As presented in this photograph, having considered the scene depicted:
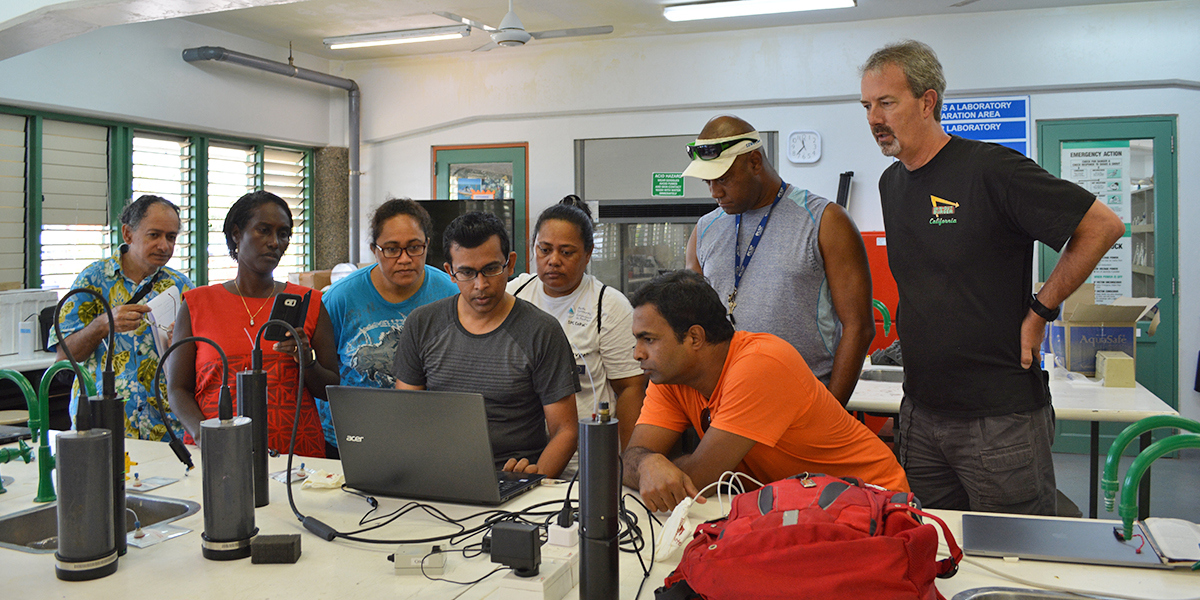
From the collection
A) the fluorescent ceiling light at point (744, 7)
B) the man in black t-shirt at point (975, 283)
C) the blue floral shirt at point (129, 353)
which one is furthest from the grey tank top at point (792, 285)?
the fluorescent ceiling light at point (744, 7)

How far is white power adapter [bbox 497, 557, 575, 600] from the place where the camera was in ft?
4.27

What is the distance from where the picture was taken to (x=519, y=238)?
22.5 feet

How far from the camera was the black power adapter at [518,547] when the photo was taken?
130cm

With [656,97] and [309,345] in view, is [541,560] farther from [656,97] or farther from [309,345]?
[656,97]

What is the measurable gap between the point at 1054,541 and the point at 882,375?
2.47 metres

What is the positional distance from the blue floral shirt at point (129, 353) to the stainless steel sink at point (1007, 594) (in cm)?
232

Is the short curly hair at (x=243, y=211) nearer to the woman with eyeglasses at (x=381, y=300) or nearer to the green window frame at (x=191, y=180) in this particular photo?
the woman with eyeglasses at (x=381, y=300)

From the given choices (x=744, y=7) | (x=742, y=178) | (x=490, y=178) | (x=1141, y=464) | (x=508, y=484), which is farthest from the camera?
(x=490, y=178)

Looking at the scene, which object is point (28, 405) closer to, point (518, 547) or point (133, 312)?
point (133, 312)

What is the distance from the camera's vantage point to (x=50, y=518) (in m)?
1.92

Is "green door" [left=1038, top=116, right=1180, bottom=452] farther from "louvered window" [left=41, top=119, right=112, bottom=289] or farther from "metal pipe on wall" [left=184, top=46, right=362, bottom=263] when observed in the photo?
"louvered window" [left=41, top=119, right=112, bottom=289]

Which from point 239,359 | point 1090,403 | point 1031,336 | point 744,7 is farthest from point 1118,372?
point 239,359

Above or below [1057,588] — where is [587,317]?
above

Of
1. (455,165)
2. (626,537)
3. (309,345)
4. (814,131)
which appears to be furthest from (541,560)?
(455,165)
